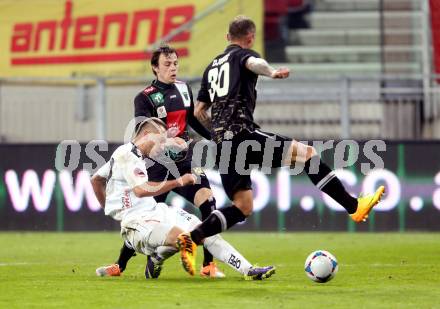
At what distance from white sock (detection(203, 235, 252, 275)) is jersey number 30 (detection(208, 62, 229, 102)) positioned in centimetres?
118

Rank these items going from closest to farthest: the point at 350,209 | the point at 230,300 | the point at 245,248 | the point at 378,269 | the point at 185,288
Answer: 1. the point at 230,300
2. the point at 185,288
3. the point at 350,209
4. the point at 378,269
5. the point at 245,248

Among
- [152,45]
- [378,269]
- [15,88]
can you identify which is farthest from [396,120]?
[378,269]

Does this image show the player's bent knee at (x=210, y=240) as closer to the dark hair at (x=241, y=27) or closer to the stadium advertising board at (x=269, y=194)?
the dark hair at (x=241, y=27)

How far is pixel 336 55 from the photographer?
19.7m

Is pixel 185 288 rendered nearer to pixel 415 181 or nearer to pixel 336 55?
pixel 415 181

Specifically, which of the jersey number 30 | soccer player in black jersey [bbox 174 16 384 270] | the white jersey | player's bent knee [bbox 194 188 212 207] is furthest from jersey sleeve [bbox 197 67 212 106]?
the white jersey

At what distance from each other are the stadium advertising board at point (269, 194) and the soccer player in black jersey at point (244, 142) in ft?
21.4

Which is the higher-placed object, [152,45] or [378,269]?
[152,45]

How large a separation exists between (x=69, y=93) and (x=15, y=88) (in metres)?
0.95

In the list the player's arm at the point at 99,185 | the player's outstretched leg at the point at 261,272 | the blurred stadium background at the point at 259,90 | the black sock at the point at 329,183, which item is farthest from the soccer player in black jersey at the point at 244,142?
the blurred stadium background at the point at 259,90

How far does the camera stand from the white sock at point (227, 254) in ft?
30.0

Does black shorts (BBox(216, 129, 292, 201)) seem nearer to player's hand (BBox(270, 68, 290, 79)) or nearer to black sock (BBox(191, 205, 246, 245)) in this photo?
black sock (BBox(191, 205, 246, 245))

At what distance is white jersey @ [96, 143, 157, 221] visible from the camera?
9125mm

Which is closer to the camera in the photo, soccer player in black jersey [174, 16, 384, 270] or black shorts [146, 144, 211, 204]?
soccer player in black jersey [174, 16, 384, 270]
